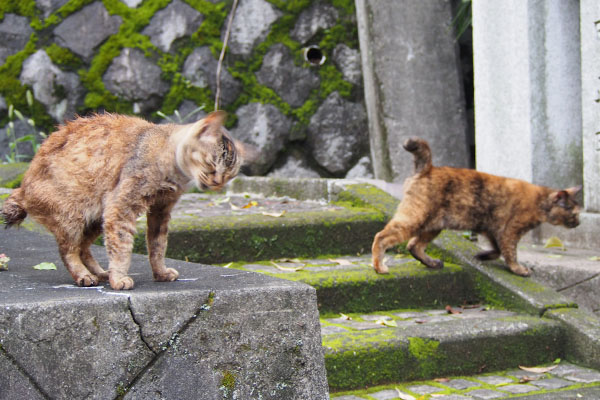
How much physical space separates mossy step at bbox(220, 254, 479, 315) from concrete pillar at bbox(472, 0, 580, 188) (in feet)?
4.65

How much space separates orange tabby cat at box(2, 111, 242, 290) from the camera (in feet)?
7.84

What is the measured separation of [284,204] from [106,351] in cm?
420

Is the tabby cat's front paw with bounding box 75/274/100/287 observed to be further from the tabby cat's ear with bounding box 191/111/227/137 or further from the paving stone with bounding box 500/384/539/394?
the paving stone with bounding box 500/384/539/394

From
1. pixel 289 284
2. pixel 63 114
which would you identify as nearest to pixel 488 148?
pixel 289 284

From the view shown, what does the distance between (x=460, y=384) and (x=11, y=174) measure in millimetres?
4534

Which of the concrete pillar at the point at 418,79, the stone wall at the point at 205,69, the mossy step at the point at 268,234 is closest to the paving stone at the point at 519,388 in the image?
the mossy step at the point at 268,234

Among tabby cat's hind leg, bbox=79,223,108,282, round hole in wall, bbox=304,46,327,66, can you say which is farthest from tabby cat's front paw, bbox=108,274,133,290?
round hole in wall, bbox=304,46,327,66

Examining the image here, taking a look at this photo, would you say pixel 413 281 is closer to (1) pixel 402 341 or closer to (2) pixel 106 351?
(1) pixel 402 341

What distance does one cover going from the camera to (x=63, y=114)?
712 cm

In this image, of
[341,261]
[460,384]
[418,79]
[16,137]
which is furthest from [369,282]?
[16,137]

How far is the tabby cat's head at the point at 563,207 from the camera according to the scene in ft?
15.6

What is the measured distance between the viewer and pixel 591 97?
5086 millimetres

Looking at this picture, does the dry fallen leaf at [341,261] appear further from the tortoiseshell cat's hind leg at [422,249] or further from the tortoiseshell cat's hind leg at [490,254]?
the tortoiseshell cat's hind leg at [490,254]

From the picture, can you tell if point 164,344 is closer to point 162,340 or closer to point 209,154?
point 162,340
